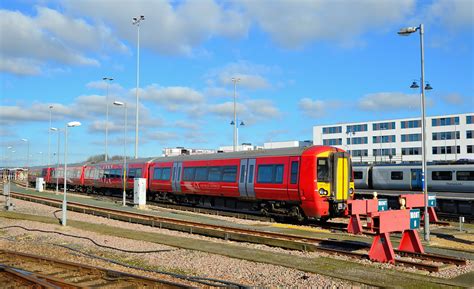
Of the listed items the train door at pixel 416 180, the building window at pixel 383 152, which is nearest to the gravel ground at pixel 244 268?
the train door at pixel 416 180

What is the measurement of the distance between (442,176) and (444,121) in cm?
5836

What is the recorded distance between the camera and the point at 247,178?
2383 centimetres

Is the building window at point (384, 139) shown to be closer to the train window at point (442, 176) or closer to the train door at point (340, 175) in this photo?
the train window at point (442, 176)

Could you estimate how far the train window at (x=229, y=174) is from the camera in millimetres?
24925

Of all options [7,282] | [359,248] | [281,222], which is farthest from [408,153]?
[7,282]

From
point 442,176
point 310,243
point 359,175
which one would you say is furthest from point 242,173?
point 359,175

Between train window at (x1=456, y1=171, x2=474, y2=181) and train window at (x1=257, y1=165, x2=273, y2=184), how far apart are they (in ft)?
44.7

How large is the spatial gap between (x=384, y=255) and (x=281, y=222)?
10396mm

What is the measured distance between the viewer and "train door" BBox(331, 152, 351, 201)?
20656mm

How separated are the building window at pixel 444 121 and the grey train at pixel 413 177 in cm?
5344

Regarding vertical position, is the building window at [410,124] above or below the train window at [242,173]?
above

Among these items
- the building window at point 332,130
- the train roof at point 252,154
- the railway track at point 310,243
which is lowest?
the railway track at point 310,243

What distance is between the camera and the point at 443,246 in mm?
15289

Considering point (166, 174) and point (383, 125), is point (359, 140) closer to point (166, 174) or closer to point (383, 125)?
point (383, 125)
